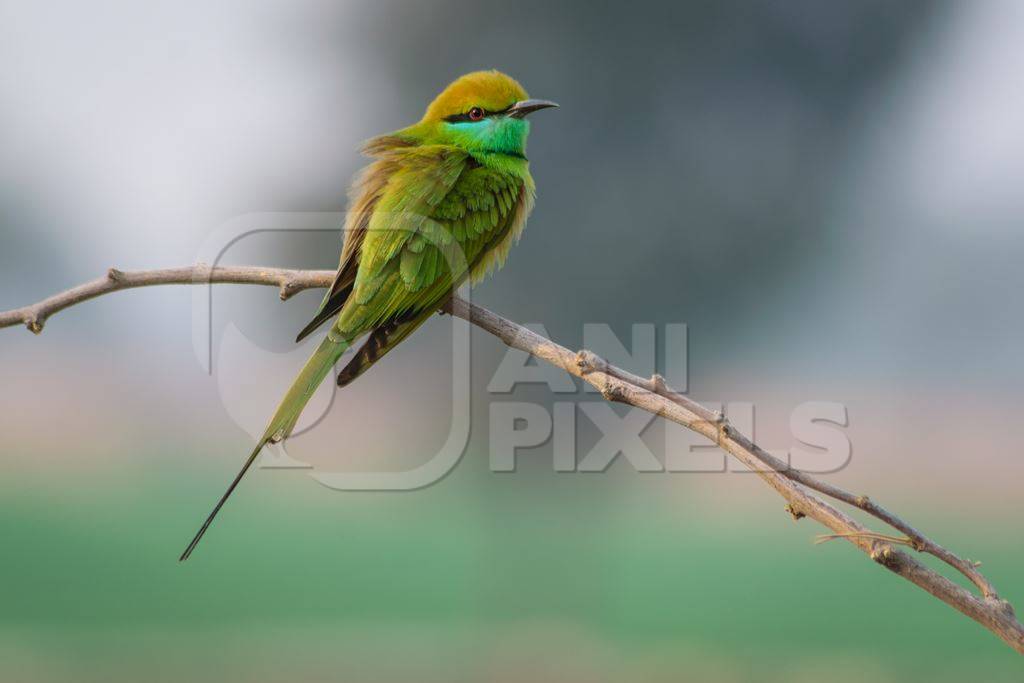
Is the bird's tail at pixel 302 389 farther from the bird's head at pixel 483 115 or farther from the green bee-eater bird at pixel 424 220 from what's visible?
the bird's head at pixel 483 115

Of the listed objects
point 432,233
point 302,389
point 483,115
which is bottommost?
point 302,389

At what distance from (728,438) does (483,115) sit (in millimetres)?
1263

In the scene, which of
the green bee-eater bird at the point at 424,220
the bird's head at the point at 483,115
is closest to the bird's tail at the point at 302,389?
the green bee-eater bird at the point at 424,220

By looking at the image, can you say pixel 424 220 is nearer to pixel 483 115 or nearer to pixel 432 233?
pixel 432 233

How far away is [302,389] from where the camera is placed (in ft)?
5.05

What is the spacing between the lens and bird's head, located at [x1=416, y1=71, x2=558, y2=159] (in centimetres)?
210

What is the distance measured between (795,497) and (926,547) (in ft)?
0.45

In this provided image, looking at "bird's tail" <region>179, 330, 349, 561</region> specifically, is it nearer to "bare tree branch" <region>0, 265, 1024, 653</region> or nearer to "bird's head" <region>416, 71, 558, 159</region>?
"bare tree branch" <region>0, 265, 1024, 653</region>

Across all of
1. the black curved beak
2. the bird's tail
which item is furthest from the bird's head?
the bird's tail

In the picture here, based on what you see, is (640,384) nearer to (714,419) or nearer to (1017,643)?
(714,419)

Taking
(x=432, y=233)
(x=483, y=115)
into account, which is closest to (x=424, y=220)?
(x=432, y=233)

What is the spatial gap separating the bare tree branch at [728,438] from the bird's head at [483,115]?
0.70 m

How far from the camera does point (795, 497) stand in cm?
99

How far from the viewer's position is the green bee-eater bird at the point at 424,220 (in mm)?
1707
